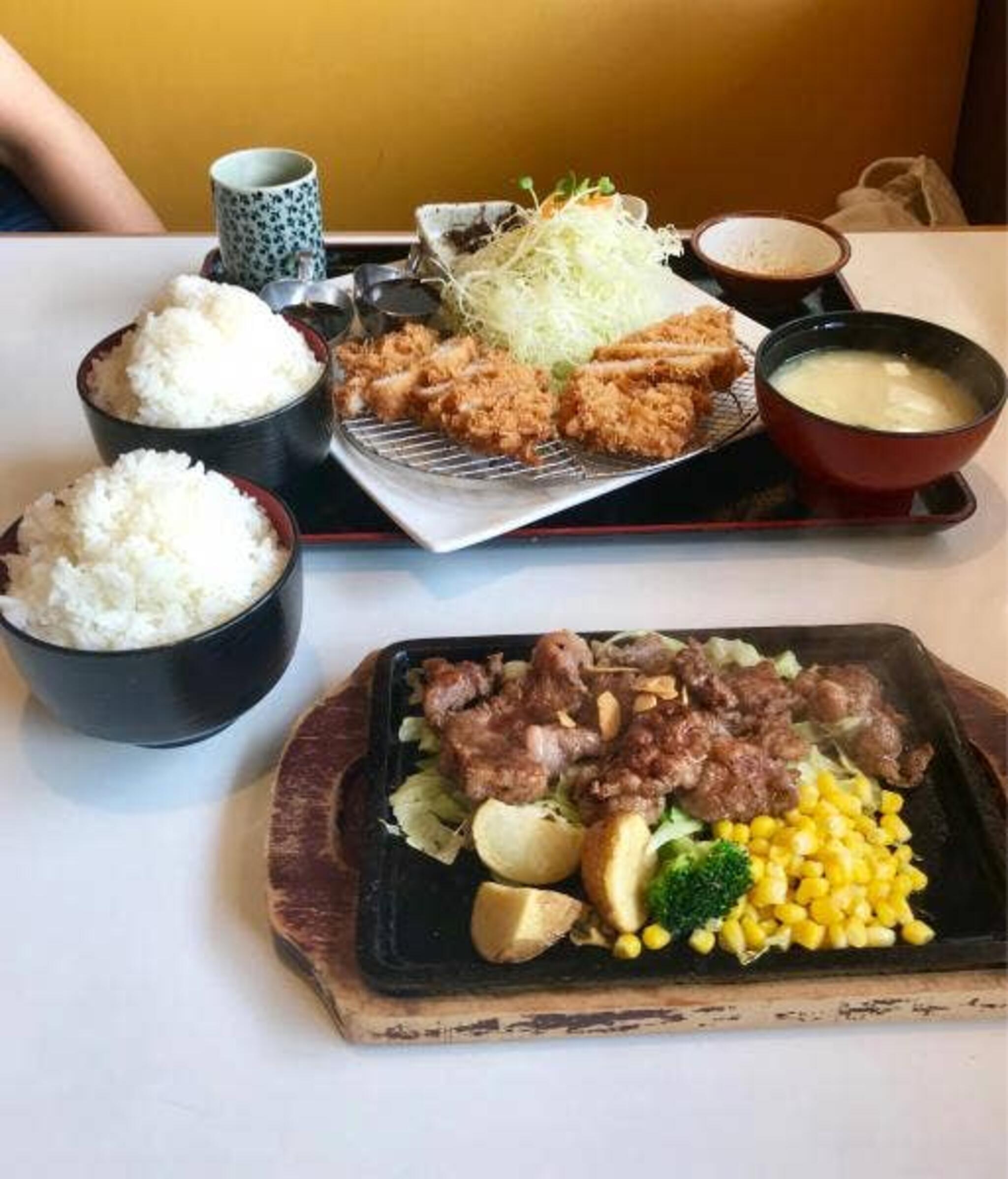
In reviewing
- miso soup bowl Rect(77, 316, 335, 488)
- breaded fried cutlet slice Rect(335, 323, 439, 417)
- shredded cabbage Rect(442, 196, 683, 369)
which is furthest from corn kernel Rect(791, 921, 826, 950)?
shredded cabbage Rect(442, 196, 683, 369)

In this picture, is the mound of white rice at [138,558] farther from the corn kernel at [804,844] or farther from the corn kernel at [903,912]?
the corn kernel at [903,912]

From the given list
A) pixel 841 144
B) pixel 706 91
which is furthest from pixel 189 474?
pixel 841 144

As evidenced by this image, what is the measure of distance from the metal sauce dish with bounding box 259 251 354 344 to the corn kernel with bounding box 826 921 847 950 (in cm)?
145

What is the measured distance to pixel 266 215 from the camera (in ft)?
7.29

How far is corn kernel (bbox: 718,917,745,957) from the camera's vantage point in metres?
1.15

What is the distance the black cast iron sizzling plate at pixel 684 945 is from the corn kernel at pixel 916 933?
14 millimetres

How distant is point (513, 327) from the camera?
2.12 m

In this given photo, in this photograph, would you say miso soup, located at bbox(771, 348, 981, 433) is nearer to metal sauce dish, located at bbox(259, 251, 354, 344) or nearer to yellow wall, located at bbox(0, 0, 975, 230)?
metal sauce dish, located at bbox(259, 251, 354, 344)

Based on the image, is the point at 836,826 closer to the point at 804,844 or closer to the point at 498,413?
the point at 804,844

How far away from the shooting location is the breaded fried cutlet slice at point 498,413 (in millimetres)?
1818

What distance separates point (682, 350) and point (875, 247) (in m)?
0.91

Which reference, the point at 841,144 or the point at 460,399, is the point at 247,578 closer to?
the point at 460,399

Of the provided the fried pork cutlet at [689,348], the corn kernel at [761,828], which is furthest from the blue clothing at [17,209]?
the corn kernel at [761,828]

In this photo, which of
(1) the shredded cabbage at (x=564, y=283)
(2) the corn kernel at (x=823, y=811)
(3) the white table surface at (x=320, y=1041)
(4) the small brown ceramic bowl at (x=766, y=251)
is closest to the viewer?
(3) the white table surface at (x=320, y=1041)
